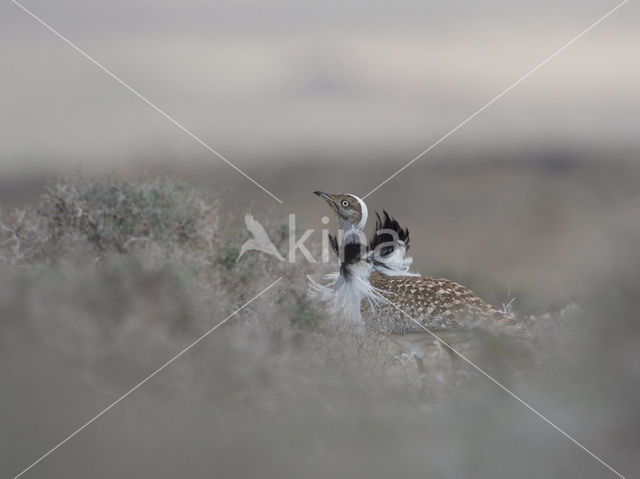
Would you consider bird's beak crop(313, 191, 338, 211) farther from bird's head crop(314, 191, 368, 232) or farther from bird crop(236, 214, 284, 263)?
bird crop(236, 214, 284, 263)

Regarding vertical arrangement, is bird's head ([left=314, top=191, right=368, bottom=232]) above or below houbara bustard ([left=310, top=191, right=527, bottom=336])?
above

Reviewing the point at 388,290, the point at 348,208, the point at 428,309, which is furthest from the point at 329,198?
the point at 428,309

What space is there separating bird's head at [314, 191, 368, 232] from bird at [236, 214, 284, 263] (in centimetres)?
102

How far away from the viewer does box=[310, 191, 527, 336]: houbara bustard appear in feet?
16.3

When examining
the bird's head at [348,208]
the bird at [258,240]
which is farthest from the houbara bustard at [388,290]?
the bird at [258,240]

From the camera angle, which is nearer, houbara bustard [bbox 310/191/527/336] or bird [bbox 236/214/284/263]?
houbara bustard [bbox 310/191/527/336]

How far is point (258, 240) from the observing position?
628 cm

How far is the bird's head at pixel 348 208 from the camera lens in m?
5.33

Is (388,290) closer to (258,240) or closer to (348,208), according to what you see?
(348,208)

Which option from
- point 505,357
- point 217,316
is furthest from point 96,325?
point 505,357

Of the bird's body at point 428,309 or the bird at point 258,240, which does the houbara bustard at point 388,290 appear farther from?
the bird at point 258,240

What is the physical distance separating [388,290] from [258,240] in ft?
4.69

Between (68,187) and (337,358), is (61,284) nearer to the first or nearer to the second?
(68,187)

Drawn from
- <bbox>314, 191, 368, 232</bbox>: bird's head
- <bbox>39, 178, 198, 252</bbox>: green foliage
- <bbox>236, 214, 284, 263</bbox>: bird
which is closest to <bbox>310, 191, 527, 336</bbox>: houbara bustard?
<bbox>314, 191, 368, 232</bbox>: bird's head
